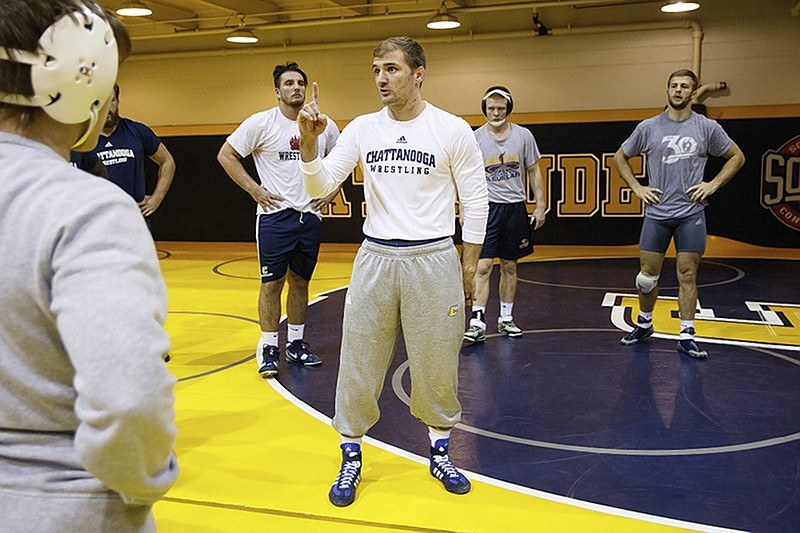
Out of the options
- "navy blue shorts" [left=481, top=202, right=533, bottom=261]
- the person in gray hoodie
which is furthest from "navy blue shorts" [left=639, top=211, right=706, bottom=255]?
the person in gray hoodie

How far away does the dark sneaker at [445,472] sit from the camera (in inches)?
146

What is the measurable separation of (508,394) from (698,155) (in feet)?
8.07

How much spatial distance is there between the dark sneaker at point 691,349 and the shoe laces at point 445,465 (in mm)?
2921

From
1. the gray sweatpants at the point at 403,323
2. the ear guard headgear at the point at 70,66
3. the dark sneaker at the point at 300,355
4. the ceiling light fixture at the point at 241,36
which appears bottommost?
the dark sneaker at the point at 300,355

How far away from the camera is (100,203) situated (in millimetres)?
1046

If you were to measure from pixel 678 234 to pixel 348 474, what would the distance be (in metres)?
3.63

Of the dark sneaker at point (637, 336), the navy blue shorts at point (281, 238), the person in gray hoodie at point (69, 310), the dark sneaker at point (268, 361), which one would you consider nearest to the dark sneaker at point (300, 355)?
the dark sneaker at point (268, 361)

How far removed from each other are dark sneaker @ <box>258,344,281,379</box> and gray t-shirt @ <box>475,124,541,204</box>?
2.40 meters

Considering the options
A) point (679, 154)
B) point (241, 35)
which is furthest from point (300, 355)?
point (241, 35)

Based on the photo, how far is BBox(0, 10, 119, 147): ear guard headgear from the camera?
111cm

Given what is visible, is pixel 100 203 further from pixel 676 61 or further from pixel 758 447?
pixel 676 61

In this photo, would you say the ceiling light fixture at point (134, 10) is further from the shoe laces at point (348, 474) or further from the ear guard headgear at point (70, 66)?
the ear guard headgear at point (70, 66)

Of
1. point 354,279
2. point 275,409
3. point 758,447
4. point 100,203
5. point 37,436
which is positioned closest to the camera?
point 100,203

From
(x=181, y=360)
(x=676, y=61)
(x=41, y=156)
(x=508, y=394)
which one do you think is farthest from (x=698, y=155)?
(x=676, y=61)
